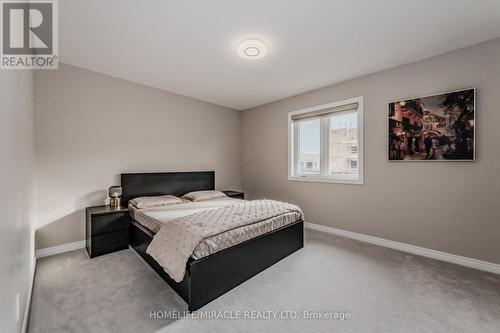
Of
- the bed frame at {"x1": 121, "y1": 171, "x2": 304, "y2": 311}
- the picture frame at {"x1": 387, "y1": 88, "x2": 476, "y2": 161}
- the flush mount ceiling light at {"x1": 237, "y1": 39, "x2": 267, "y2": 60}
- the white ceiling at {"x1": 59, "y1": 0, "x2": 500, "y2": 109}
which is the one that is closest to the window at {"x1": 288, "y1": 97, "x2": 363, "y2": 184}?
the picture frame at {"x1": 387, "y1": 88, "x2": 476, "y2": 161}

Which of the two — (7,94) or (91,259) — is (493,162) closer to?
(7,94)

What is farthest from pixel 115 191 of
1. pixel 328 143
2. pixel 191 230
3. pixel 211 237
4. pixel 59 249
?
pixel 328 143

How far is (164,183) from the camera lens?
382 centimetres

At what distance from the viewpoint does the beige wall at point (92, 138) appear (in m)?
2.81

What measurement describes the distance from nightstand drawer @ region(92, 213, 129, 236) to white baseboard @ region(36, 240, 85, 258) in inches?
22.2

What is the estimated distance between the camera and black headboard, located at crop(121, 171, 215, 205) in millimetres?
3439

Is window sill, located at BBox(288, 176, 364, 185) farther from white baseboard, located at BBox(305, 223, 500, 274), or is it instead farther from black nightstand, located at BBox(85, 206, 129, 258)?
black nightstand, located at BBox(85, 206, 129, 258)

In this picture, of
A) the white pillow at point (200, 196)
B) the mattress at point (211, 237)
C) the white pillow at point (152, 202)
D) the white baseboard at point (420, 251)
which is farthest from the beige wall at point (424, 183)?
the white pillow at point (152, 202)

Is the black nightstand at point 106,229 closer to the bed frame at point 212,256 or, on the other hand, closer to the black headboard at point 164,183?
the bed frame at point 212,256

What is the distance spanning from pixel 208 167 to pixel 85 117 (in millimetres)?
2257

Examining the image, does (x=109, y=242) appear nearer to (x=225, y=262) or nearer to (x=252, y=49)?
(x=225, y=262)

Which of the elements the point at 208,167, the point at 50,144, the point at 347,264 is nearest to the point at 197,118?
the point at 208,167

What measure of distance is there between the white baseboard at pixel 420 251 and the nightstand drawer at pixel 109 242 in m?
3.13

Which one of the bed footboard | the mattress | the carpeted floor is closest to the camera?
the carpeted floor
